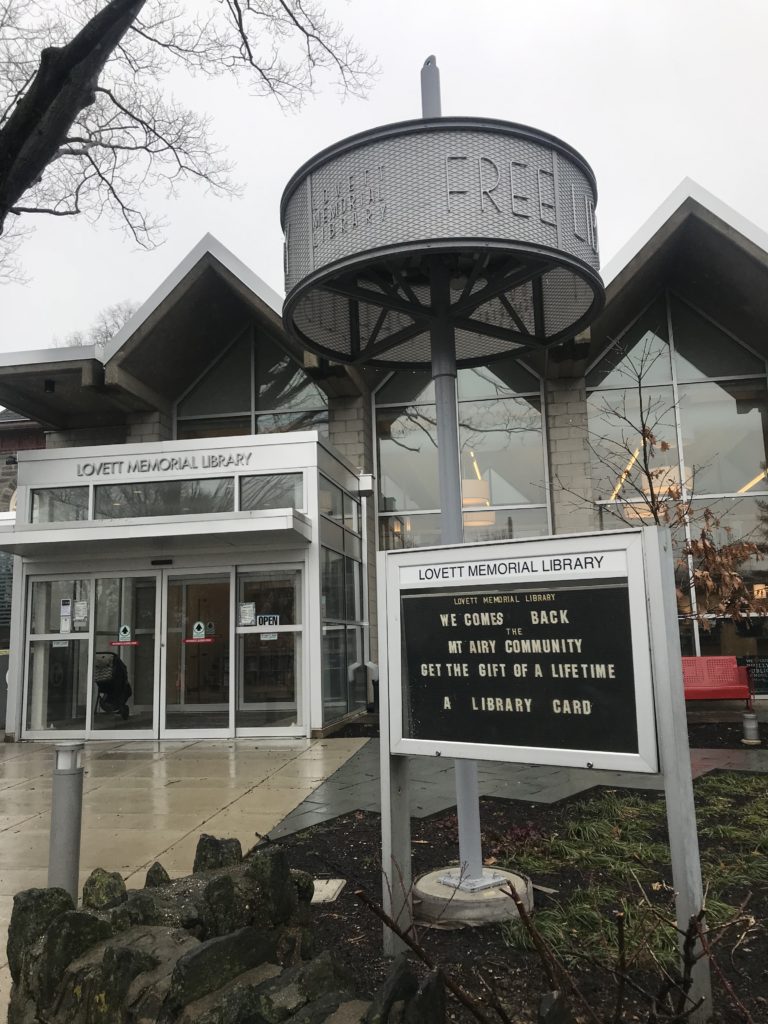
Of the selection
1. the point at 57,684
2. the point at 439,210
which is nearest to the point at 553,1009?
the point at 439,210

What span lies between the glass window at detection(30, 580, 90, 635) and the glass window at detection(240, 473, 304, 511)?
2847 millimetres

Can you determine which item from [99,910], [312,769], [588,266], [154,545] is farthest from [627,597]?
[154,545]

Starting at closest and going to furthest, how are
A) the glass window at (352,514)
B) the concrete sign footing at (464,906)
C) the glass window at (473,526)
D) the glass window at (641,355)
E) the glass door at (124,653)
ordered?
the concrete sign footing at (464,906) < the glass door at (124,653) < the glass window at (352,514) < the glass window at (473,526) < the glass window at (641,355)

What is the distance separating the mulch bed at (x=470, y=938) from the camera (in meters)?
2.88

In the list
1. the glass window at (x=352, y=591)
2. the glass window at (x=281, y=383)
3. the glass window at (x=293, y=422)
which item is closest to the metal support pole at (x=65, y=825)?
the glass window at (x=352, y=591)

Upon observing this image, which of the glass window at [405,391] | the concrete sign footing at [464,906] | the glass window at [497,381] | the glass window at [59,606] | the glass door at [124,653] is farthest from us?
the glass window at [405,391]

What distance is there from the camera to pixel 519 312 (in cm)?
528

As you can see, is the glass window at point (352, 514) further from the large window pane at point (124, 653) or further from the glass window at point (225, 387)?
the glass window at point (225, 387)

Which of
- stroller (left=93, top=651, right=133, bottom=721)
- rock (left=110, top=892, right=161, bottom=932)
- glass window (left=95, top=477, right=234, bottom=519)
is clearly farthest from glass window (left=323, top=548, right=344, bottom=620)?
rock (left=110, top=892, right=161, bottom=932)

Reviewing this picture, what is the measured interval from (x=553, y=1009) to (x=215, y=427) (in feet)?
48.8

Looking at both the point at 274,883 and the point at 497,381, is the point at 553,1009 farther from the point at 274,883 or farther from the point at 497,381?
the point at 497,381

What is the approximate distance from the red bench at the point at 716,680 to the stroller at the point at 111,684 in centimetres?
792

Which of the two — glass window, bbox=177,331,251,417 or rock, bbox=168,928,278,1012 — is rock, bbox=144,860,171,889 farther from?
glass window, bbox=177,331,251,417

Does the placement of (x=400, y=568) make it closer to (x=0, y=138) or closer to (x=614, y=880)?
(x=614, y=880)
